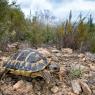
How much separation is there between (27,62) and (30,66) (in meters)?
0.12

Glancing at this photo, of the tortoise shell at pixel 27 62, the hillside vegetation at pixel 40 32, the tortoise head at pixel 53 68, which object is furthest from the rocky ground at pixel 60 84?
the hillside vegetation at pixel 40 32

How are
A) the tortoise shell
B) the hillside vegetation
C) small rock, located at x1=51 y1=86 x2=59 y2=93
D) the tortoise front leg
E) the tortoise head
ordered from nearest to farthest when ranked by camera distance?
1. the tortoise shell
2. small rock, located at x1=51 y1=86 x2=59 y2=93
3. the tortoise head
4. the tortoise front leg
5. the hillside vegetation

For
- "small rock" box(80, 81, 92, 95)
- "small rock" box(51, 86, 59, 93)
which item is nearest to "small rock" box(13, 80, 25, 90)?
"small rock" box(51, 86, 59, 93)

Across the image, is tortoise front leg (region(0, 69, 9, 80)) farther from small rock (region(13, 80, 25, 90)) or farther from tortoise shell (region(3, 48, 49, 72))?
small rock (region(13, 80, 25, 90))

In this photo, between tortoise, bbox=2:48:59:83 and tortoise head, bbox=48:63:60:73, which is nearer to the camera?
tortoise, bbox=2:48:59:83

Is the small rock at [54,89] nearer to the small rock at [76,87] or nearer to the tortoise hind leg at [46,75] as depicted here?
the tortoise hind leg at [46,75]

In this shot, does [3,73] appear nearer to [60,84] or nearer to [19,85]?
[19,85]

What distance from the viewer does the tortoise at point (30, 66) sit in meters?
5.70

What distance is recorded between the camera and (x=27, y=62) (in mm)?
5793

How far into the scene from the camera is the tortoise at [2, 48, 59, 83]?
570cm

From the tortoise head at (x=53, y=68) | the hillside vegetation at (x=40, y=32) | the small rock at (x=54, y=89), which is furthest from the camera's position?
the hillside vegetation at (x=40, y=32)

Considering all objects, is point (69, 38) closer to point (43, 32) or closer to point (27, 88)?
point (43, 32)

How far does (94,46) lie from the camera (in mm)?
10039

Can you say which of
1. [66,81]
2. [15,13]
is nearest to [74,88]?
[66,81]
